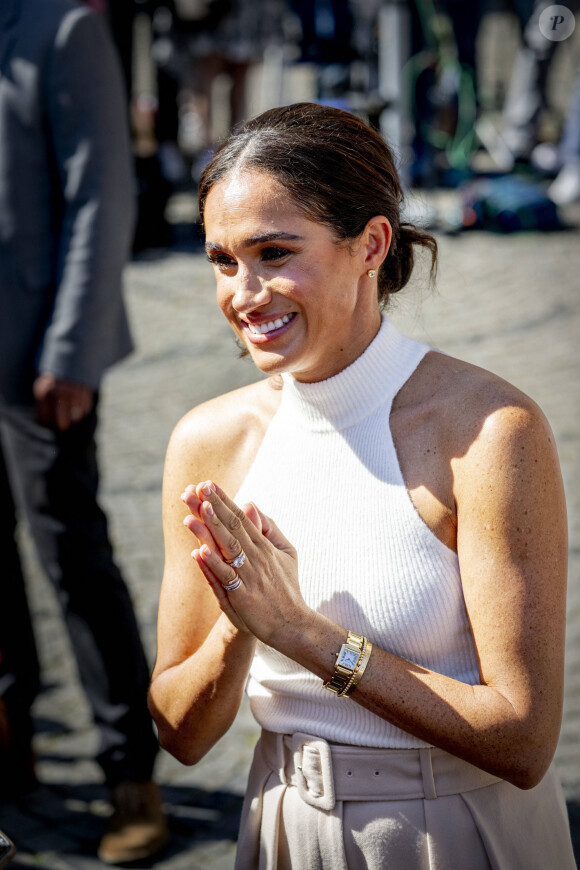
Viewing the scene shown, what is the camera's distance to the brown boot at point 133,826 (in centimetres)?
295

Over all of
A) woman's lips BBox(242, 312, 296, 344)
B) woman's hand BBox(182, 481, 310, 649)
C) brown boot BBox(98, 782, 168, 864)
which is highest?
woman's lips BBox(242, 312, 296, 344)

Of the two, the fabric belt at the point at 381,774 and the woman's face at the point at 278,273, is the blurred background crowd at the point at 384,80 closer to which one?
the woman's face at the point at 278,273

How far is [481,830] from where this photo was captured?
1.75 meters

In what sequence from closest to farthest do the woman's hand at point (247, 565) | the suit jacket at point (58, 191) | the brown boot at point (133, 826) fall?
1. the woman's hand at point (247, 565)
2. the suit jacket at point (58, 191)
3. the brown boot at point (133, 826)

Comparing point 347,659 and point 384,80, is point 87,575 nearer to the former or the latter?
point 347,659

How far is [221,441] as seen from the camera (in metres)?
2.03

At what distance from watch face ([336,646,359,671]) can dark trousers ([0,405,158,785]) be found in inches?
56.7

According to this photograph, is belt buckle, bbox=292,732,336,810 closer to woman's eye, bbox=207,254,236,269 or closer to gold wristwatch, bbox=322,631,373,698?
gold wristwatch, bbox=322,631,373,698

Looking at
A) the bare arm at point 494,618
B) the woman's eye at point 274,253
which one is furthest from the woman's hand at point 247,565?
the woman's eye at point 274,253

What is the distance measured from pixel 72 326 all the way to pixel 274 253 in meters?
1.32

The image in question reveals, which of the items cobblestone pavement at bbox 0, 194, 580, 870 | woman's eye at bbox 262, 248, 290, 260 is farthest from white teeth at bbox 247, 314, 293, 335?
cobblestone pavement at bbox 0, 194, 580, 870

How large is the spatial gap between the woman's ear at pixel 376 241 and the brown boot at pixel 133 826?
194cm

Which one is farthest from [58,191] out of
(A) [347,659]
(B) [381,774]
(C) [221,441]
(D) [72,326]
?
(B) [381,774]

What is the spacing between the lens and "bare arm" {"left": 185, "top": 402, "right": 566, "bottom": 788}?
5.40 feet
